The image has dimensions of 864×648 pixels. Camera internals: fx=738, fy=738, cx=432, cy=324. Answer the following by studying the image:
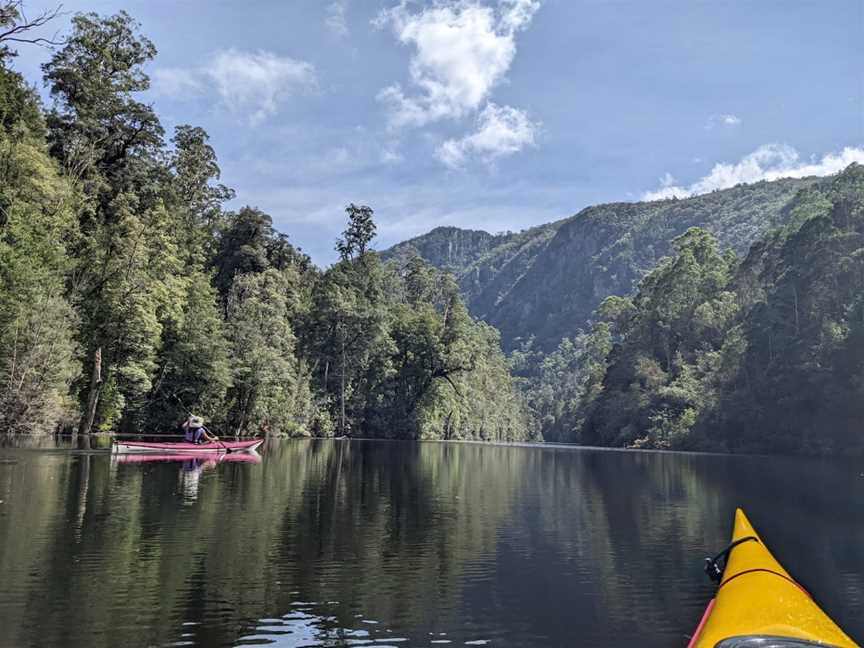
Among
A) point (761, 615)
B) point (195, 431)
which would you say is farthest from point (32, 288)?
point (761, 615)

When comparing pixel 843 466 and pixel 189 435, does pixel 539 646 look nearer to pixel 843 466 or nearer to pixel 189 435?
pixel 189 435

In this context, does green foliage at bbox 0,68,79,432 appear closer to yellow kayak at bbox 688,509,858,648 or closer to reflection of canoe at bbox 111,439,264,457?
reflection of canoe at bbox 111,439,264,457

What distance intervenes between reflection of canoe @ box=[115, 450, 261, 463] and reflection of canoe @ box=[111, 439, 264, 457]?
14cm

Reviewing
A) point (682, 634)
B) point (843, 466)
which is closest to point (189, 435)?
point (682, 634)

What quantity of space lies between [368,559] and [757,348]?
70537 mm

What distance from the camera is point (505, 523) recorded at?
2020 centimetres

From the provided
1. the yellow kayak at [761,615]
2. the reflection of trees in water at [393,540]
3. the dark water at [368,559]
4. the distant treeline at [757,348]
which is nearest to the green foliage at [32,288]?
the dark water at [368,559]

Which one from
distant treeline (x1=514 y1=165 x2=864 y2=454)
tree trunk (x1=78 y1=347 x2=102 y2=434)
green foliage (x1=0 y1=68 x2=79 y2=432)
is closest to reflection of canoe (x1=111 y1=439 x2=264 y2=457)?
green foliage (x1=0 y1=68 x2=79 y2=432)

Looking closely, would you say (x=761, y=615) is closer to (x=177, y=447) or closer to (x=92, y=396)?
(x=177, y=447)

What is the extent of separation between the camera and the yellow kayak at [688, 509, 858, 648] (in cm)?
797

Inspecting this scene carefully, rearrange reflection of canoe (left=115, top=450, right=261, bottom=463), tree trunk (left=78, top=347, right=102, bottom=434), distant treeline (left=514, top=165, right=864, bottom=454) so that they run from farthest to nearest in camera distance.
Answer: distant treeline (left=514, top=165, right=864, bottom=454) → tree trunk (left=78, top=347, right=102, bottom=434) → reflection of canoe (left=115, top=450, right=261, bottom=463)

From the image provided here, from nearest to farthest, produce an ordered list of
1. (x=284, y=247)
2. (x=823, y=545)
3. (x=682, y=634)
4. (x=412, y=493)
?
(x=682, y=634)
(x=823, y=545)
(x=412, y=493)
(x=284, y=247)

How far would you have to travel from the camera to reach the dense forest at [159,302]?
148ft

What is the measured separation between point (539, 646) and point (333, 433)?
271 ft
